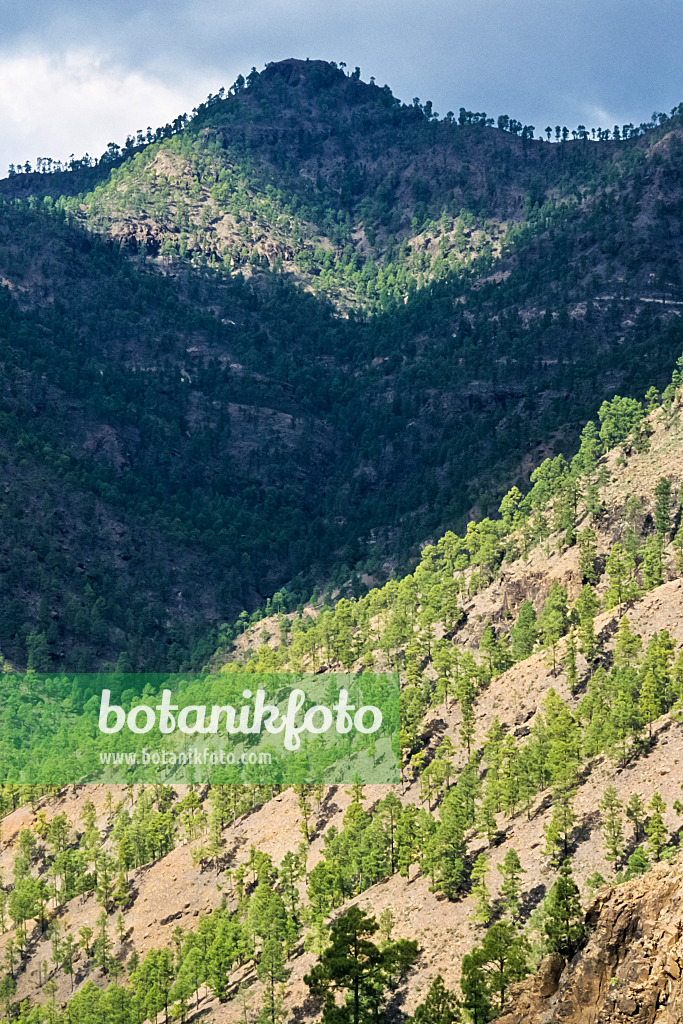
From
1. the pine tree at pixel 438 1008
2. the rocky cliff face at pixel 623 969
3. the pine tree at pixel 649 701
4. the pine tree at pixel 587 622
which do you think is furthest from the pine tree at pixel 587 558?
the rocky cliff face at pixel 623 969

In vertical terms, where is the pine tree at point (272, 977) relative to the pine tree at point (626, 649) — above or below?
below

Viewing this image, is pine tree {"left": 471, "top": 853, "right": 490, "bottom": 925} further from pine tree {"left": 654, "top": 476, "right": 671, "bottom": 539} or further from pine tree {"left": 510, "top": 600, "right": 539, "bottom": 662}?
pine tree {"left": 654, "top": 476, "right": 671, "bottom": 539}

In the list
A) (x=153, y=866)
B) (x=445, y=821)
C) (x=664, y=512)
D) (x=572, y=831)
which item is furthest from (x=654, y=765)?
(x=153, y=866)

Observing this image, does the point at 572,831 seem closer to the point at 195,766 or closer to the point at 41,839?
the point at 195,766

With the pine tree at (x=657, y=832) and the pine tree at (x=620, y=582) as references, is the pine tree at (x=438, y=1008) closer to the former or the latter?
the pine tree at (x=657, y=832)

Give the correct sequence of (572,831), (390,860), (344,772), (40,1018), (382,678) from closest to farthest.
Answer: (572,831) < (390,860) < (40,1018) < (344,772) < (382,678)

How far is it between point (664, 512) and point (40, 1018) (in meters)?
101

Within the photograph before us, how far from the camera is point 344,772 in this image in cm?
16438

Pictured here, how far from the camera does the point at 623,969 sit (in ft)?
261

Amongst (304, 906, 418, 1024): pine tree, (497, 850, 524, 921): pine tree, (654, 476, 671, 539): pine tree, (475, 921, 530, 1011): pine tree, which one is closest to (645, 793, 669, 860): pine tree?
(497, 850, 524, 921): pine tree

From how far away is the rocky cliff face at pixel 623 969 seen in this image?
72694 millimetres

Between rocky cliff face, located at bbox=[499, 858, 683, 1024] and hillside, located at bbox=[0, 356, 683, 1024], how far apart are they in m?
0.26

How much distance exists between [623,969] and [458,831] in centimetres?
5034

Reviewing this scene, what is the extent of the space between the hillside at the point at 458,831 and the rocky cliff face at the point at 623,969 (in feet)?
0.86
